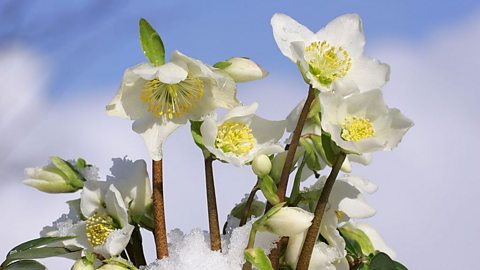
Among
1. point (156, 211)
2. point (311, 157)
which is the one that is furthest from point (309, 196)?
point (156, 211)

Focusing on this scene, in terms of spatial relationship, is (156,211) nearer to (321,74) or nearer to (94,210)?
(94,210)

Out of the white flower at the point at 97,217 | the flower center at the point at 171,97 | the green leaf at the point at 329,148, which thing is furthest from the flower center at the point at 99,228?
the green leaf at the point at 329,148

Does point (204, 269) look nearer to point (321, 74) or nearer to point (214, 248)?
point (214, 248)

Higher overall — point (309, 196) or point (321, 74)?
point (321, 74)

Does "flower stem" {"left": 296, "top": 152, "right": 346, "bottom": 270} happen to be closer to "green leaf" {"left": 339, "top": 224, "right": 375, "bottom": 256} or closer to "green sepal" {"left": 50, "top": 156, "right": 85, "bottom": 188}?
"green leaf" {"left": 339, "top": 224, "right": 375, "bottom": 256}

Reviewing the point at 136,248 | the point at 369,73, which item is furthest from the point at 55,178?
the point at 369,73

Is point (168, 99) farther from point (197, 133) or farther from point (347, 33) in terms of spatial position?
point (347, 33)

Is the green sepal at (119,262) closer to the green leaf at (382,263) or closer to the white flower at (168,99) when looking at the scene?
the white flower at (168,99)
